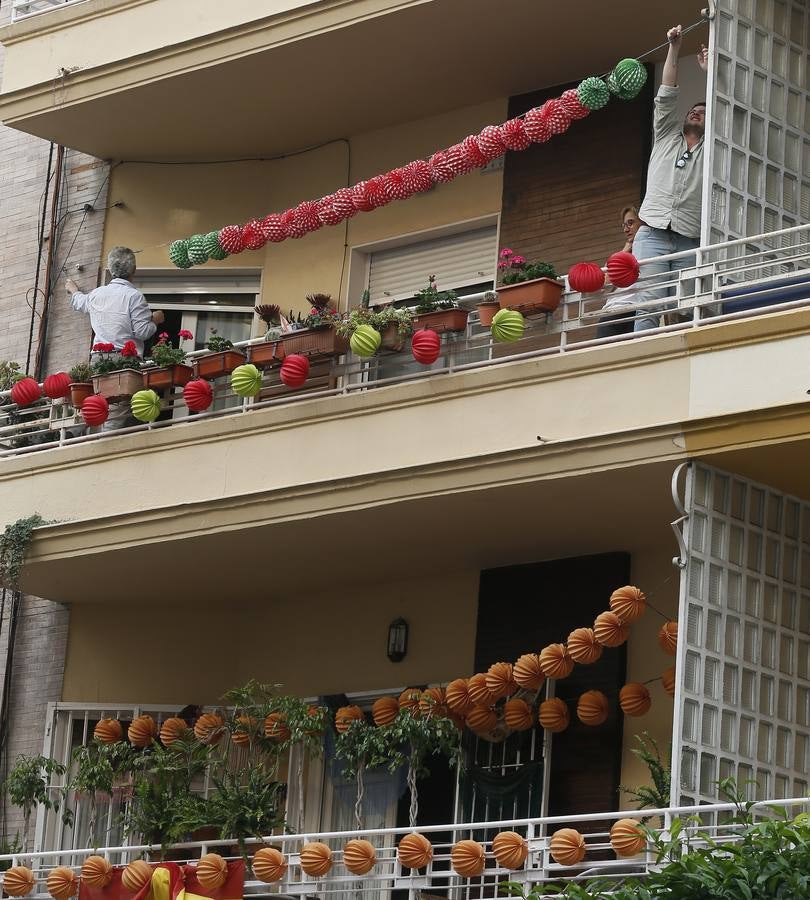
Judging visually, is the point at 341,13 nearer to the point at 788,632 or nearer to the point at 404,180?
the point at 404,180

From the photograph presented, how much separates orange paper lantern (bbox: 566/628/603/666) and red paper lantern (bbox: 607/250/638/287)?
2452 mm

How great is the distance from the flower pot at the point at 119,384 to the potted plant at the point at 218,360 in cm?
52

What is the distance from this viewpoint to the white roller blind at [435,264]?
17.6m

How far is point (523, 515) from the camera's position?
49.7 feet

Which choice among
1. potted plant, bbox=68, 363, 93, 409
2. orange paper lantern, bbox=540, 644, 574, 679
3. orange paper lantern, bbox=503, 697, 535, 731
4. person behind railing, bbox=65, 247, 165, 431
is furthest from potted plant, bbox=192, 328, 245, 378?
orange paper lantern, bbox=540, 644, 574, 679

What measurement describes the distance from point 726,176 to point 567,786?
467 centimetres

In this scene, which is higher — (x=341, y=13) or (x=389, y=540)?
(x=341, y=13)

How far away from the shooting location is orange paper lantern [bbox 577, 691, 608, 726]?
15.1m

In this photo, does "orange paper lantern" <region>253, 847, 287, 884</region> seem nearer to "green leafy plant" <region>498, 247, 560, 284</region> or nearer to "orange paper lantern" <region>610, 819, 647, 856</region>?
"orange paper lantern" <region>610, 819, 647, 856</region>

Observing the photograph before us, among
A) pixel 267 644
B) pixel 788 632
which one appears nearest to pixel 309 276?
pixel 267 644

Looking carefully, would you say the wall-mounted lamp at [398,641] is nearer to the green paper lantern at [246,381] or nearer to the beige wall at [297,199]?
the green paper lantern at [246,381]

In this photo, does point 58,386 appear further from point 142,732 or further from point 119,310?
point 142,732

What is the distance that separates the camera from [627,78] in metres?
15.4

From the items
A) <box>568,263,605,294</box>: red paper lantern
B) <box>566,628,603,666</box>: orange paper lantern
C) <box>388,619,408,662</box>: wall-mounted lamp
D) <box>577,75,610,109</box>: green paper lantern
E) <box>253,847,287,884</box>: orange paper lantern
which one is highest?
<box>577,75,610,109</box>: green paper lantern
